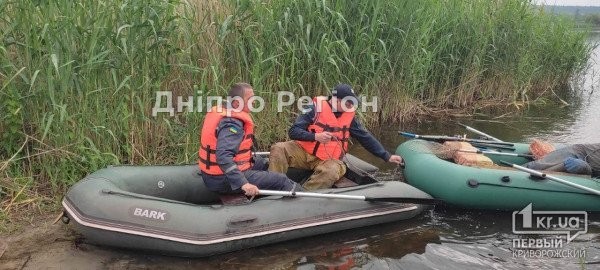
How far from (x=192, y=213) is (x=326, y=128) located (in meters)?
→ 1.42

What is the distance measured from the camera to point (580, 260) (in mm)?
3400

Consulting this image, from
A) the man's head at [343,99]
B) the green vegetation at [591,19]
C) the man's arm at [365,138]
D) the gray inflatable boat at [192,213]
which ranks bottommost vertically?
the gray inflatable boat at [192,213]

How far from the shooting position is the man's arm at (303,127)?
4.10 m

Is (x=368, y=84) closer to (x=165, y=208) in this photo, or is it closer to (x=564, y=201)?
(x=564, y=201)

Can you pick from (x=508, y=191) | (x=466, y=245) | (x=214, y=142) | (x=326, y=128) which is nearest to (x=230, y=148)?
(x=214, y=142)

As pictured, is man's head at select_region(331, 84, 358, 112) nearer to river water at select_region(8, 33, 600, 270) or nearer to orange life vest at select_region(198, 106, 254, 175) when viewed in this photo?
orange life vest at select_region(198, 106, 254, 175)

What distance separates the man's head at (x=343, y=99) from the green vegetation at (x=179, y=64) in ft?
3.13

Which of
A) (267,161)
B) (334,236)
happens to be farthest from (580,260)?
(267,161)

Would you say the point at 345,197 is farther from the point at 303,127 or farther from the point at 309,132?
the point at 303,127

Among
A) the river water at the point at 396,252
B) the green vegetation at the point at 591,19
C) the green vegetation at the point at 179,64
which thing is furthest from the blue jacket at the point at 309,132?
the green vegetation at the point at 591,19

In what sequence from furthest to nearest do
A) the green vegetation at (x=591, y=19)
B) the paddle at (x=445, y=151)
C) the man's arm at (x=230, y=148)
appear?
the green vegetation at (x=591, y=19), the paddle at (x=445, y=151), the man's arm at (x=230, y=148)

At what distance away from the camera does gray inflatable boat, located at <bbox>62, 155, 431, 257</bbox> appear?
3.16 metres

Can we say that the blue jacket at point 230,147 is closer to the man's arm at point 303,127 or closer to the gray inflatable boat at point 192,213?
the gray inflatable boat at point 192,213

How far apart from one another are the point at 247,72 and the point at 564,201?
3.05m
